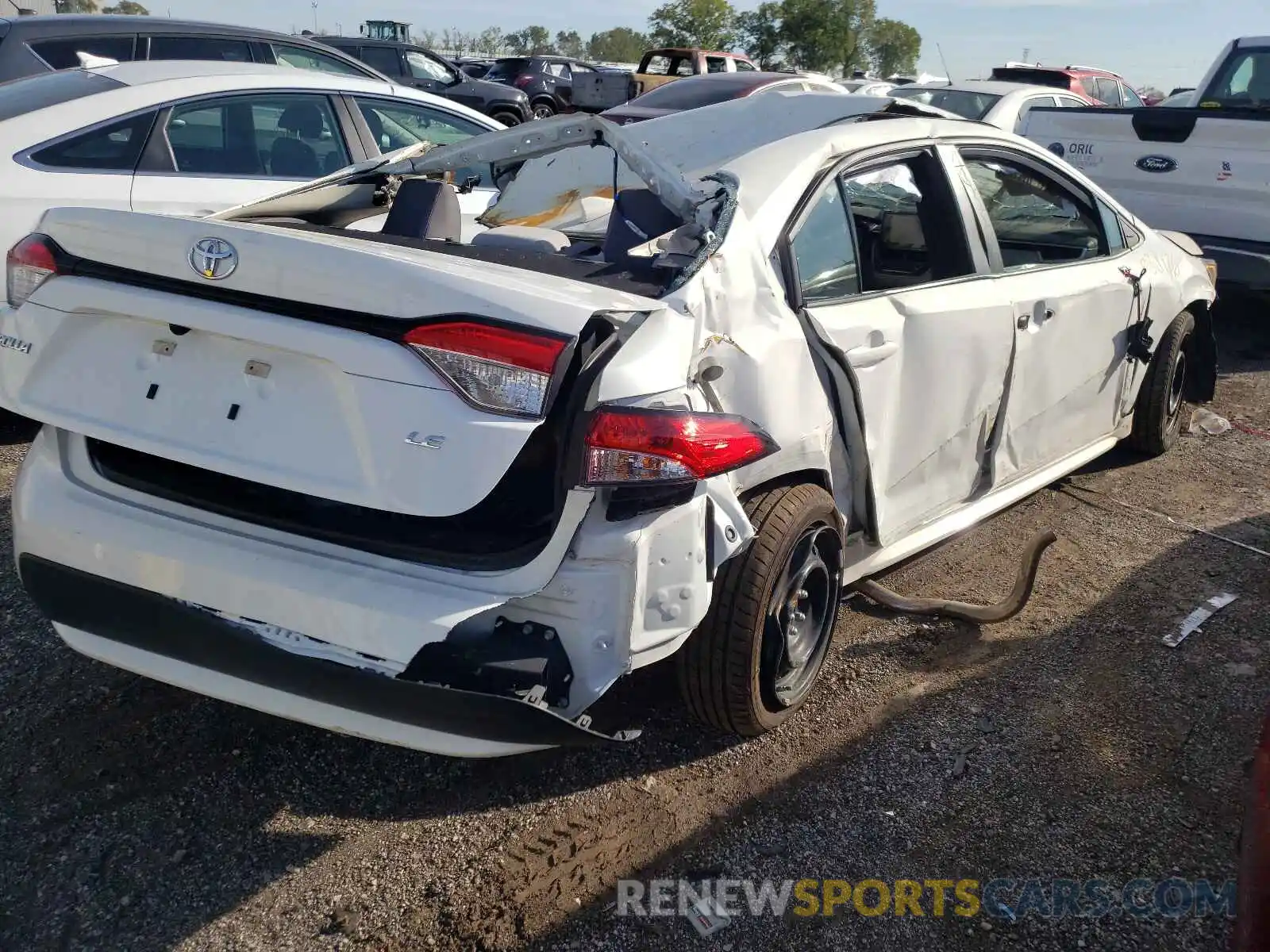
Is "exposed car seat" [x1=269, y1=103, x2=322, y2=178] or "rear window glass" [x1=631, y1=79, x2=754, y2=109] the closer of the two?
"exposed car seat" [x1=269, y1=103, x2=322, y2=178]

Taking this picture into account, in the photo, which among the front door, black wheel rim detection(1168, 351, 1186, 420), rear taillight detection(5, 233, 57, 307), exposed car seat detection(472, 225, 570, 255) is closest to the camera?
rear taillight detection(5, 233, 57, 307)

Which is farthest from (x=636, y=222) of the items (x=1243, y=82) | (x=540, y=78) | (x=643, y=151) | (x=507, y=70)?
(x=507, y=70)

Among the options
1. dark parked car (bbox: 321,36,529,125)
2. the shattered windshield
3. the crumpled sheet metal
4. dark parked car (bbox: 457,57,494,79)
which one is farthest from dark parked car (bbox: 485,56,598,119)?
the crumpled sheet metal

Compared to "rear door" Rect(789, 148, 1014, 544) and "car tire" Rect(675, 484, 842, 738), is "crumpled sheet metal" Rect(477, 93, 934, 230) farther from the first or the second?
"car tire" Rect(675, 484, 842, 738)

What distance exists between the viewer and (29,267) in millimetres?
2471

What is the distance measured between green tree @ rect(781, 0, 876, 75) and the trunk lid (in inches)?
2064

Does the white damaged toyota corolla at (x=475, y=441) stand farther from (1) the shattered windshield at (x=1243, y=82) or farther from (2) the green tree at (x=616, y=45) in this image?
(2) the green tree at (x=616, y=45)

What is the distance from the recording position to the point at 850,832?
2.58 m

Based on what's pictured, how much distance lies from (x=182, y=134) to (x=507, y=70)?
22.0 metres

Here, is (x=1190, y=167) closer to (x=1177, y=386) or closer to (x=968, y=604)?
(x=1177, y=386)

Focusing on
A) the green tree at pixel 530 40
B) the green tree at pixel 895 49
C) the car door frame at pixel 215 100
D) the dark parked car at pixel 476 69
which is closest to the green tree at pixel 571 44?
the green tree at pixel 530 40

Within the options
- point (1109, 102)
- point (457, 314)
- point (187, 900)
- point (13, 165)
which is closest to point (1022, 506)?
point (457, 314)

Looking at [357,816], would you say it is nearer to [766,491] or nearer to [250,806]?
[250,806]

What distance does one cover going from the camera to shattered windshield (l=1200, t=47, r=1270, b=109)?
28.2 ft
